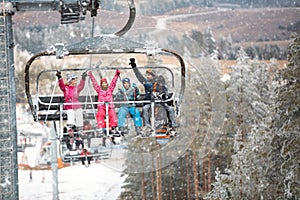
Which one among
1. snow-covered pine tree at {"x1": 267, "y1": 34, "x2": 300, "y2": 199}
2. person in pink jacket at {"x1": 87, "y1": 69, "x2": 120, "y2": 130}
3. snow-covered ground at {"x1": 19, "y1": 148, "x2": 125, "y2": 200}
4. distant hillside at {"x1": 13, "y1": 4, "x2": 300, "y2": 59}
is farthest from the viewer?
distant hillside at {"x1": 13, "y1": 4, "x2": 300, "y2": 59}

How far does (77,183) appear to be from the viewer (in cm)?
1535

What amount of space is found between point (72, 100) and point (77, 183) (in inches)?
487

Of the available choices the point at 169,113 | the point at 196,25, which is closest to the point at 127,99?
the point at 169,113

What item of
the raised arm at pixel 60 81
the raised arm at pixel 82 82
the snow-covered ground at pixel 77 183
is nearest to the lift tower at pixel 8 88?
the raised arm at pixel 60 81

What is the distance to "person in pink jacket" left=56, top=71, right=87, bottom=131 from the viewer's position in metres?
3.15

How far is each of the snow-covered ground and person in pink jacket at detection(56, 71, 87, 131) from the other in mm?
10161

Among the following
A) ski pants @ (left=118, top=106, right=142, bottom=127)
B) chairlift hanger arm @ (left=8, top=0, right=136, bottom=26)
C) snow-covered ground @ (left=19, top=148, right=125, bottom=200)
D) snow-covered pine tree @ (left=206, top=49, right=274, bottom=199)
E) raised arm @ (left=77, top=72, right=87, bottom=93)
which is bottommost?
snow-covered ground @ (left=19, top=148, right=125, bottom=200)

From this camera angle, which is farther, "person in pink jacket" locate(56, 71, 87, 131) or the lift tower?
"person in pink jacket" locate(56, 71, 87, 131)

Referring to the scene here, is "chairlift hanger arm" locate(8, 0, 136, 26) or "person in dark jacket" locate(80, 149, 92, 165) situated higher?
"chairlift hanger arm" locate(8, 0, 136, 26)

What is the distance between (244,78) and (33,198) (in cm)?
571

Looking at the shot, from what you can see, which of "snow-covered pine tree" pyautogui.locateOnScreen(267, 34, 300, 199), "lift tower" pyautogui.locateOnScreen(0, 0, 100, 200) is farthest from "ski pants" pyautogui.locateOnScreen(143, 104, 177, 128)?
"snow-covered pine tree" pyautogui.locateOnScreen(267, 34, 300, 199)

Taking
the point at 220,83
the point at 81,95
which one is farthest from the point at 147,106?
the point at 220,83

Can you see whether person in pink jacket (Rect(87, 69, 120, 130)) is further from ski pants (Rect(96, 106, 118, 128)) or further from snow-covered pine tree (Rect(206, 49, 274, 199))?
snow-covered pine tree (Rect(206, 49, 274, 199))

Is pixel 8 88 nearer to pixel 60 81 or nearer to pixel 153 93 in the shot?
pixel 60 81
